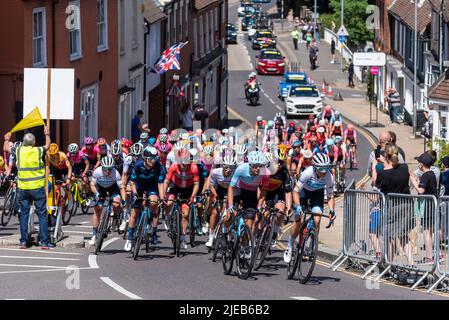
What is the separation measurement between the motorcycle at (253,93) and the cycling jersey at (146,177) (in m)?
49.4

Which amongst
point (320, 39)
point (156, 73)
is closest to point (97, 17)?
point (156, 73)

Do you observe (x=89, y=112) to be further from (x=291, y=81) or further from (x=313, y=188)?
(x=291, y=81)

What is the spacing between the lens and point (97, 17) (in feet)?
131

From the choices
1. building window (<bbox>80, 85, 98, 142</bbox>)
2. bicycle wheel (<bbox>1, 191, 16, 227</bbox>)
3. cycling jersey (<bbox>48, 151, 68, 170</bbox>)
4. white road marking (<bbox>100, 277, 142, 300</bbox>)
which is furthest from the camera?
building window (<bbox>80, 85, 98, 142</bbox>)

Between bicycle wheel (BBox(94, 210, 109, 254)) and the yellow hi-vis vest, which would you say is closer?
bicycle wheel (BBox(94, 210, 109, 254))

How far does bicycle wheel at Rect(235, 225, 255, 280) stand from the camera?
1884 cm

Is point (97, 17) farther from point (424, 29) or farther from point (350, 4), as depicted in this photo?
point (350, 4)

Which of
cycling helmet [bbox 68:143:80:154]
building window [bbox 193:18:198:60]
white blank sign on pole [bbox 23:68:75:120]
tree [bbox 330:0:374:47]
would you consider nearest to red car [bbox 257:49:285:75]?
tree [bbox 330:0:374:47]

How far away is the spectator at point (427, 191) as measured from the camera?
18.6m

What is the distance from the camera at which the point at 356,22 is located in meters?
89.3

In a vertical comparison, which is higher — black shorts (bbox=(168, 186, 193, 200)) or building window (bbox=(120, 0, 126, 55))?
building window (bbox=(120, 0, 126, 55))

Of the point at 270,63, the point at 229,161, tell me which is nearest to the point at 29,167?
the point at 229,161

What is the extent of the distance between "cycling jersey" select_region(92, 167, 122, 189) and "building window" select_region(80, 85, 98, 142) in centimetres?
1505

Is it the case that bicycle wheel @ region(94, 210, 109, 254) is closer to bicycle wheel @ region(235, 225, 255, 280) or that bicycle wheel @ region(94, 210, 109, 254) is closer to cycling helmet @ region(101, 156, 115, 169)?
cycling helmet @ region(101, 156, 115, 169)
